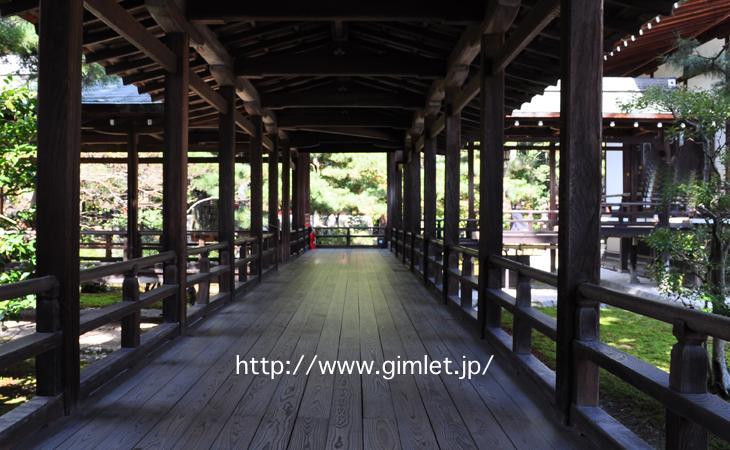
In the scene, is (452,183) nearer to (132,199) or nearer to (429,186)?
(429,186)

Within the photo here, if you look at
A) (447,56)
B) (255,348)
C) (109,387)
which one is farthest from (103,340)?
(447,56)

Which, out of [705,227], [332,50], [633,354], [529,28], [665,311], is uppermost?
[332,50]

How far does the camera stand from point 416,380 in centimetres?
350

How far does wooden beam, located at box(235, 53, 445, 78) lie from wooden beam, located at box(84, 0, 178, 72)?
214 centimetres

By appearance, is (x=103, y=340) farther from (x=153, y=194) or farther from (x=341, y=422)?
(x=153, y=194)

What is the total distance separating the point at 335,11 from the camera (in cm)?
513

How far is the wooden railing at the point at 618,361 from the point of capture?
1.77 m

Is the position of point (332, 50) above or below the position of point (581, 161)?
above

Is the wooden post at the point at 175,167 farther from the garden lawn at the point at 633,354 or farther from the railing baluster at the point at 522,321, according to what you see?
the garden lawn at the point at 633,354

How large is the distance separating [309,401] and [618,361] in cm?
156

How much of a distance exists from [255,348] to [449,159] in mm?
3251

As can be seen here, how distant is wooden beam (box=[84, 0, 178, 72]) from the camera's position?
11.3ft

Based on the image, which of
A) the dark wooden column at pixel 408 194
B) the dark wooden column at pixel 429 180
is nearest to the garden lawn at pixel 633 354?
the dark wooden column at pixel 429 180

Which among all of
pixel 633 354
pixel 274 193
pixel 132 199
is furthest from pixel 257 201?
pixel 633 354
